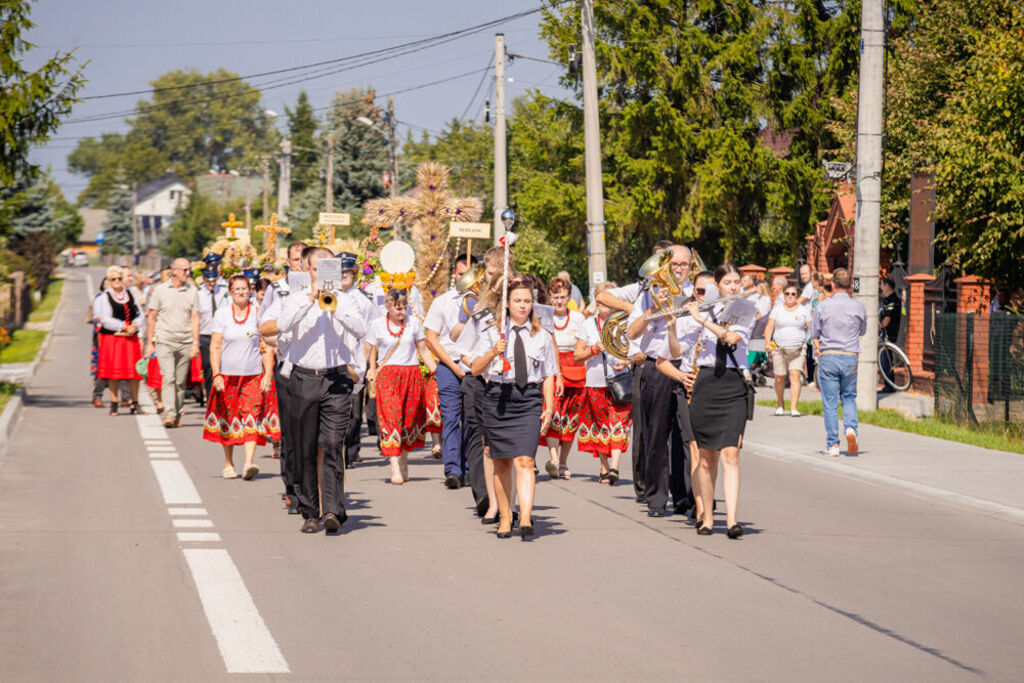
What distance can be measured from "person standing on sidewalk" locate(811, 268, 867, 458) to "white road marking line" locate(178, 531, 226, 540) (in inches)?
278

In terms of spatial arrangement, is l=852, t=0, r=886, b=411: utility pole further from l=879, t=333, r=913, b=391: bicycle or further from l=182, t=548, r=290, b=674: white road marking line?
l=182, t=548, r=290, b=674: white road marking line

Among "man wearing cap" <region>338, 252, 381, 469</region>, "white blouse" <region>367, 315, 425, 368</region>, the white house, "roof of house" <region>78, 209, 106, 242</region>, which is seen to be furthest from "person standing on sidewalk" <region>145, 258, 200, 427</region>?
"roof of house" <region>78, 209, 106, 242</region>

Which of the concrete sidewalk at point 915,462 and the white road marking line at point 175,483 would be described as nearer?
the white road marking line at point 175,483

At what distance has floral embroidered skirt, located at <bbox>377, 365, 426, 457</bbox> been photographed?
42.3 ft

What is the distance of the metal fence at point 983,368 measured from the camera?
56.9 ft

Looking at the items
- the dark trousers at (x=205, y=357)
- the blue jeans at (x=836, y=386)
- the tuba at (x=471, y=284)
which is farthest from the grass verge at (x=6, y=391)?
the blue jeans at (x=836, y=386)

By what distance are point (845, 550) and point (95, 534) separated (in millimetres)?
4923

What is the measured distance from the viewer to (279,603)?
7.58m

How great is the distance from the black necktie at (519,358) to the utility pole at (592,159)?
13492mm

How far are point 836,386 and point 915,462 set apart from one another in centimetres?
117

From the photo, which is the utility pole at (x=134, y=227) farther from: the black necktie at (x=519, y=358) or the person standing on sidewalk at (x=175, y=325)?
the black necktie at (x=519, y=358)

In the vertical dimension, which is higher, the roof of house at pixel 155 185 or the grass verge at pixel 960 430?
the roof of house at pixel 155 185

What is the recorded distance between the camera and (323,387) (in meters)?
9.87

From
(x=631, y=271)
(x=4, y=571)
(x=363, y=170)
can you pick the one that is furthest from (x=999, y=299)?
(x=363, y=170)
